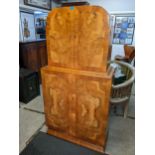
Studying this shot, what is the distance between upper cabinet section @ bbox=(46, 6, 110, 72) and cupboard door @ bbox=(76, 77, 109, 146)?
0.55 ft

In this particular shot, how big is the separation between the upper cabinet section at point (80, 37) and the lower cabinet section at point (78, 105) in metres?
0.13

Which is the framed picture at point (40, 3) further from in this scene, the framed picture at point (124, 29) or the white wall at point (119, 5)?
the framed picture at point (124, 29)

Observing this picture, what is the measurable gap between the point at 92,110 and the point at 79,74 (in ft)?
1.41

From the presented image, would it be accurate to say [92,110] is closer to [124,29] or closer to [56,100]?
[56,100]

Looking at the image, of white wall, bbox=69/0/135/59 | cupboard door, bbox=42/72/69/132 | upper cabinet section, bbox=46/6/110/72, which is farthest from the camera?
white wall, bbox=69/0/135/59

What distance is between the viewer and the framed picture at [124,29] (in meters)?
4.31

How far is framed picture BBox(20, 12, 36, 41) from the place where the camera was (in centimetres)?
314

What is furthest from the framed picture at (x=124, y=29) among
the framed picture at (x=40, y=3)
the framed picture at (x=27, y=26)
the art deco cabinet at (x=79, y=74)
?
the art deco cabinet at (x=79, y=74)

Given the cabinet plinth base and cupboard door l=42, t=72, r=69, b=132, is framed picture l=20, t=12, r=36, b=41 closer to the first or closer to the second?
cupboard door l=42, t=72, r=69, b=132

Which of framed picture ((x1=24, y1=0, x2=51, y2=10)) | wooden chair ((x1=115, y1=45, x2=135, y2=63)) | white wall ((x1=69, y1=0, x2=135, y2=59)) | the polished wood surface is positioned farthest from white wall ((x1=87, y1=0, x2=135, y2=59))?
the polished wood surface

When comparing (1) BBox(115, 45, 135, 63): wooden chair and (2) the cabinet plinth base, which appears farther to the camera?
(1) BBox(115, 45, 135, 63): wooden chair
